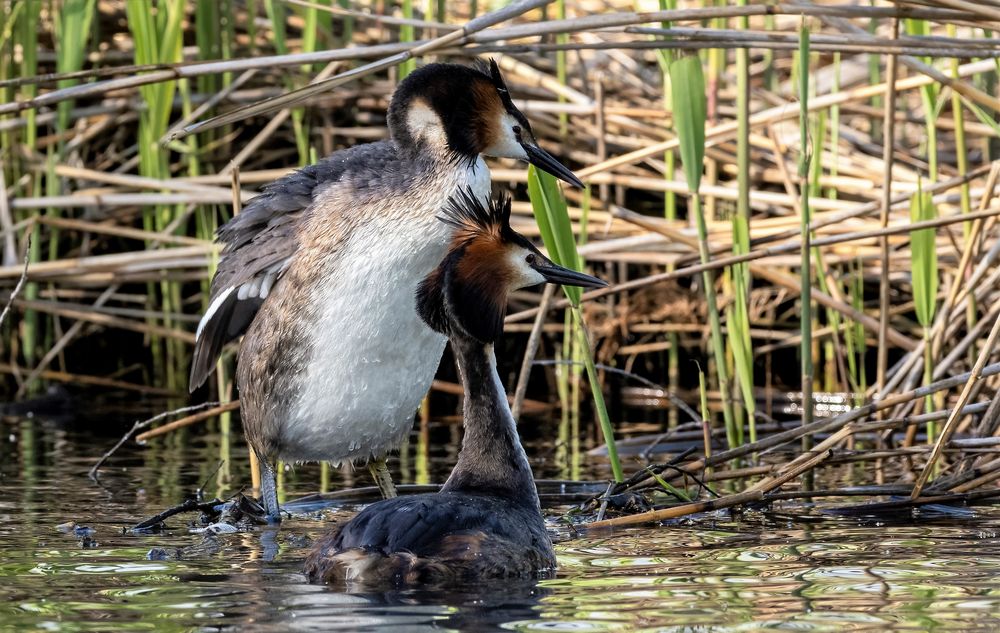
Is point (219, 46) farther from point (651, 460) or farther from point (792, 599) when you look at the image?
point (792, 599)

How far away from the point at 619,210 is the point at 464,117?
8.59 feet

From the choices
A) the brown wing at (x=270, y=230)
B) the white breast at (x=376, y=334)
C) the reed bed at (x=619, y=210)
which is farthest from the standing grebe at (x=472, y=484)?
the reed bed at (x=619, y=210)

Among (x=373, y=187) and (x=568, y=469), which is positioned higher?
(x=373, y=187)

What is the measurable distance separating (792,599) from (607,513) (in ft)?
5.25

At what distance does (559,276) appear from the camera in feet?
14.9

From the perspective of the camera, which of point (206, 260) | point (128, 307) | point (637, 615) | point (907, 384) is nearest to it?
point (637, 615)

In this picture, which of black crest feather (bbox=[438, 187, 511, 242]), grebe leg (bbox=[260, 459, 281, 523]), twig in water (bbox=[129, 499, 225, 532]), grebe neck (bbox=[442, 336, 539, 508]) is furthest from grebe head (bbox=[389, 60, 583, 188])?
twig in water (bbox=[129, 499, 225, 532])

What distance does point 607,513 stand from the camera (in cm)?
499

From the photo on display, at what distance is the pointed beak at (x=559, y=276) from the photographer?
14.8 ft

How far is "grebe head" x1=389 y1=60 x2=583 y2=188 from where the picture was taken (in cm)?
509

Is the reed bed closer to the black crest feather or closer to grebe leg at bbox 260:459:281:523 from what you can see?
grebe leg at bbox 260:459:281:523

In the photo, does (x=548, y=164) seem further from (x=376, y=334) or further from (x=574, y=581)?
(x=574, y=581)

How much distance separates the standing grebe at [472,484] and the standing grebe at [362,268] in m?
0.25

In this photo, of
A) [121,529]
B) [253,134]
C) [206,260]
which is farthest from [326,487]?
[253,134]
